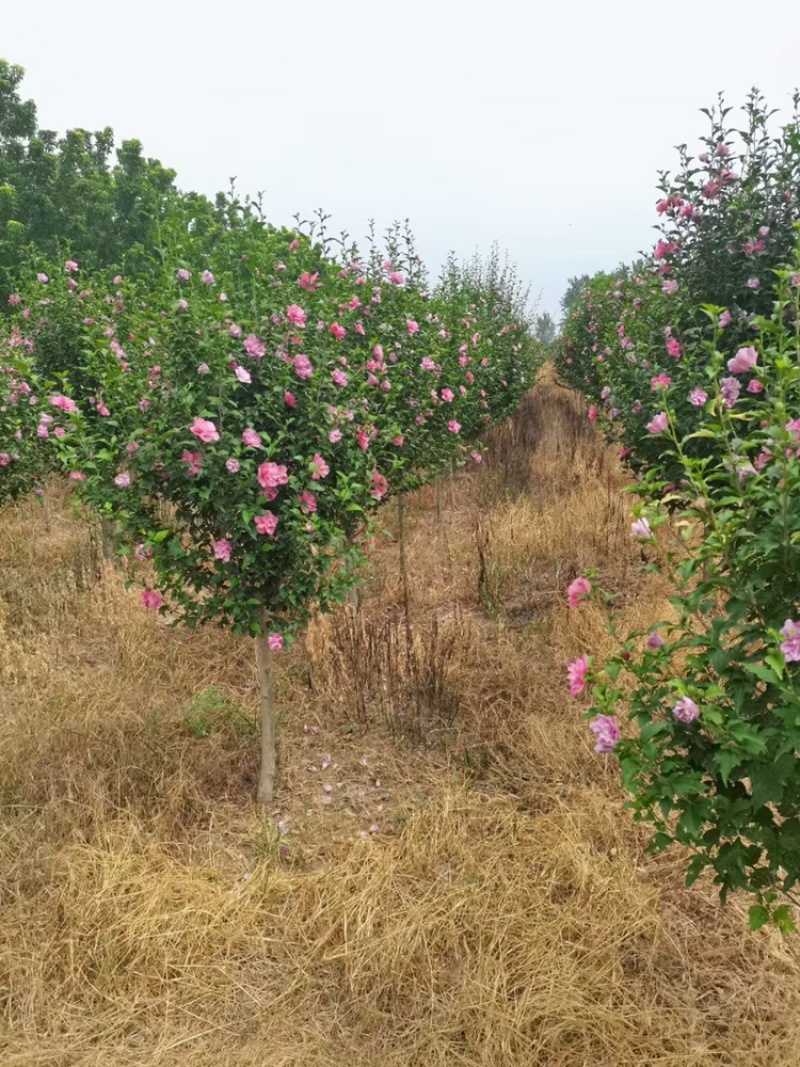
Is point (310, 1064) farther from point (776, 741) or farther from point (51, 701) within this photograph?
point (51, 701)

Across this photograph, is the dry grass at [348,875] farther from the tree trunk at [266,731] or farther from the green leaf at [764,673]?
the green leaf at [764,673]

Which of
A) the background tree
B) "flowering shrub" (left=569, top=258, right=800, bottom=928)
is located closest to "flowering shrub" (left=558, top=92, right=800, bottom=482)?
"flowering shrub" (left=569, top=258, right=800, bottom=928)

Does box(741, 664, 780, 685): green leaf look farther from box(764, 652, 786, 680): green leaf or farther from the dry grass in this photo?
the dry grass

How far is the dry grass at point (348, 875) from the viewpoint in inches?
80.0

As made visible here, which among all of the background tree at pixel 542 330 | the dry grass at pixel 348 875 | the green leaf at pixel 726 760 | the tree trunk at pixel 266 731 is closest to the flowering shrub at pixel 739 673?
the green leaf at pixel 726 760

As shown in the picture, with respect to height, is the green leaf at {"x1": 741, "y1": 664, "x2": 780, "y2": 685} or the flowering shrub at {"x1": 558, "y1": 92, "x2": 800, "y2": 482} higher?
the flowering shrub at {"x1": 558, "y1": 92, "x2": 800, "y2": 482}

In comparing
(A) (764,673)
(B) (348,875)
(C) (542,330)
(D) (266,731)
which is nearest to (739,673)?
(A) (764,673)

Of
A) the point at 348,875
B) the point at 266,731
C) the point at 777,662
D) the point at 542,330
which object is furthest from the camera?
the point at 542,330

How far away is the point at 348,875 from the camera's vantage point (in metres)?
2.53

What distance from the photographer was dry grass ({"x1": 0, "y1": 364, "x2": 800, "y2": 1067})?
2033 millimetres

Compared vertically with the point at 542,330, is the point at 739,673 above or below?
below

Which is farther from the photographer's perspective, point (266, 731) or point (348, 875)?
point (266, 731)

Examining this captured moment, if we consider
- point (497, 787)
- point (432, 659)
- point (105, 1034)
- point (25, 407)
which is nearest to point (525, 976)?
point (497, 787)

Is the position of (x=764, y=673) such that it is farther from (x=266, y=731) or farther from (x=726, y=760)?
(x=266, y=731)
